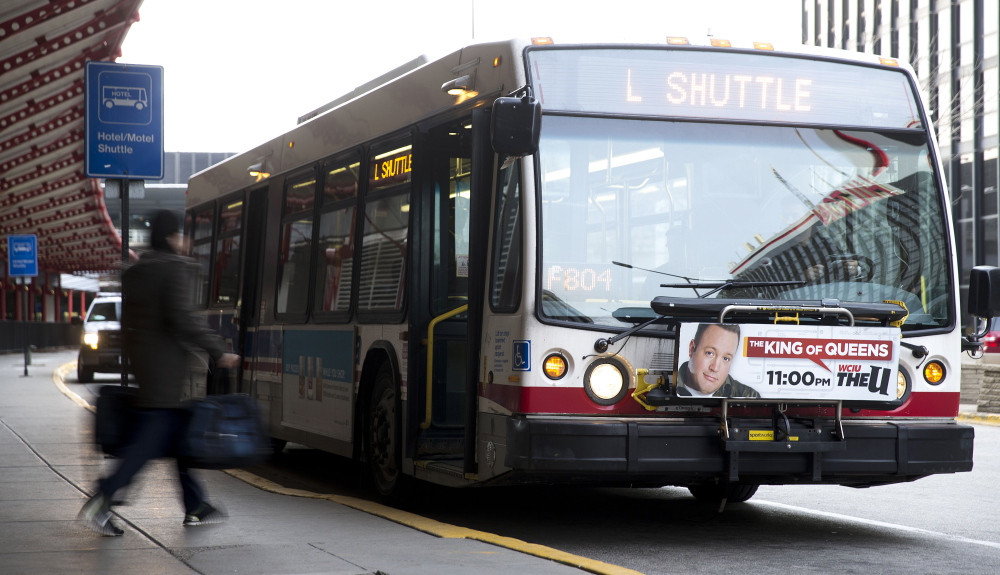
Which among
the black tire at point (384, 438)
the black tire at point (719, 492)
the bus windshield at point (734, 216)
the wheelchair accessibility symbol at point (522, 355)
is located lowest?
the black tire at point (719, 492)

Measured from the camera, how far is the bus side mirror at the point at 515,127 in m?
6.94

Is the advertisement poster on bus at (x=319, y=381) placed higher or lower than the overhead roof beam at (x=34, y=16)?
lower

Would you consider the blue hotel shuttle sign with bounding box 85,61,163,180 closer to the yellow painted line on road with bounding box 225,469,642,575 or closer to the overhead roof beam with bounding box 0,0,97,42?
the yellow painted line on road with bounding box 225,469,642,575

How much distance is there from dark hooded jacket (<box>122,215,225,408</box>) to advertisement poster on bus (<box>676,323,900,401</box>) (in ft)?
8.42

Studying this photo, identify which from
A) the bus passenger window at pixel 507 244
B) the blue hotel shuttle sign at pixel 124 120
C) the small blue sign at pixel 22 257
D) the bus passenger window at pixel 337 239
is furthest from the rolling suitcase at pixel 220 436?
the small blue sign at pixel 22 257

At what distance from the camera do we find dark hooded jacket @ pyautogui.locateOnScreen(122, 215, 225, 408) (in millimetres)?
6805

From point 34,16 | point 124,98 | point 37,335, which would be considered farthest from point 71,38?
point 37,335

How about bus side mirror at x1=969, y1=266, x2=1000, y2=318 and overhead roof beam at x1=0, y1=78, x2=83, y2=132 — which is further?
overhead roof beam at x1=0, y1=78, x2=83, y2=132

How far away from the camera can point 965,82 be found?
41.3 meters

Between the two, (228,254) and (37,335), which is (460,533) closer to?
(228,254)

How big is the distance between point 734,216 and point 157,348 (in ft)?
10.5

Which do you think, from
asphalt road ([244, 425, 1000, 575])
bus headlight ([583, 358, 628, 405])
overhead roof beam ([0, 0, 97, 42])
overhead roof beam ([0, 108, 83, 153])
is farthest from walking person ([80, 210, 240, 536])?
overhead roof beam ([0, 108, 83, 153])

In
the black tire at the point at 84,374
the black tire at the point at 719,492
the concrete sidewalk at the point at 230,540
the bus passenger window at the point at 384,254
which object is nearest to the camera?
the concrete sidewalk at the point at 230,540

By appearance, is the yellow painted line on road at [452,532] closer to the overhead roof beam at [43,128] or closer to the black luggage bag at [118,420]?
the black luggage bag at [118,420]
